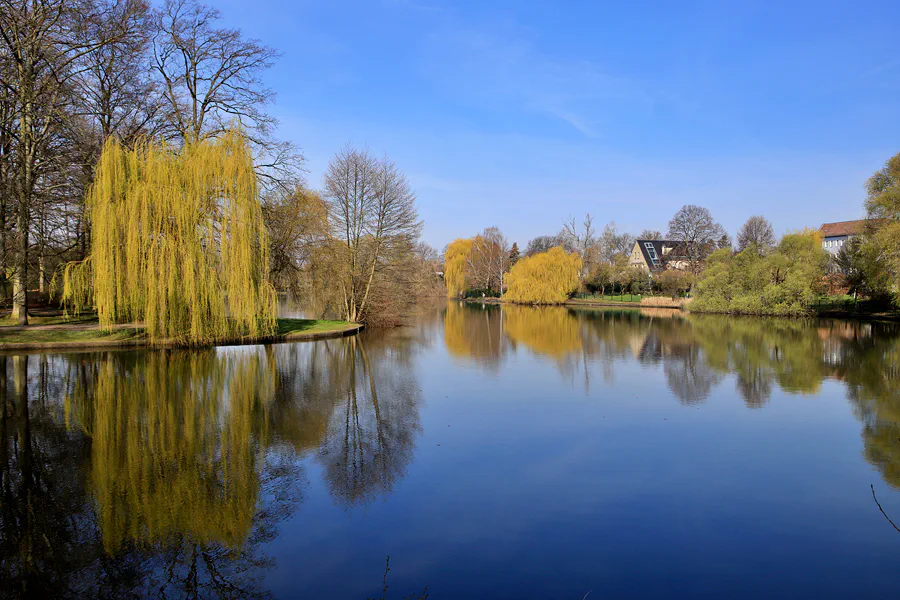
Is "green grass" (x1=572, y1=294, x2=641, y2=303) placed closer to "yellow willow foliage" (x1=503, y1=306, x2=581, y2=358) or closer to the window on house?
the window on house

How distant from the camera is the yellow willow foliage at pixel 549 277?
2087 inches

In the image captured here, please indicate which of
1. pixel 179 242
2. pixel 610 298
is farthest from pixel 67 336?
pixel 610 298

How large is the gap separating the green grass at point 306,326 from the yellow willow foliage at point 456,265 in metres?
43.4

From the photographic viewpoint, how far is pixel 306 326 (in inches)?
909

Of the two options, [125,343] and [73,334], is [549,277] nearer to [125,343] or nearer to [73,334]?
[125,343]

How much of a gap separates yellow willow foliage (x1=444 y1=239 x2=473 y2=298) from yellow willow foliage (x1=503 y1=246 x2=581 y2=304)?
45.9 feet

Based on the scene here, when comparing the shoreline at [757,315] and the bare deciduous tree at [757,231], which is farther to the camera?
the bare deciduous tree at [757,231]

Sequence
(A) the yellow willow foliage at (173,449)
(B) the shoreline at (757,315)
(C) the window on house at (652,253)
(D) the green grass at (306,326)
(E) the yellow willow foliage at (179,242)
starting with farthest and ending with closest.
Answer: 1. (C) the window on house at (652,253)
2. (B) the shoreline at (757,315)
3. (D) the green grass at (306,326)
4. (E) the yellow willow foliage at (179,242)
5. (A) the yellow willow foliage at (173,449)

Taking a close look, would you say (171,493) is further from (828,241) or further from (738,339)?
(828,241)

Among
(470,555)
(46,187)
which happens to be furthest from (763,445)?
(46,187)

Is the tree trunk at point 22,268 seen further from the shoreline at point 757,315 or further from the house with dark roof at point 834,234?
the house with dark roof at point 834,234

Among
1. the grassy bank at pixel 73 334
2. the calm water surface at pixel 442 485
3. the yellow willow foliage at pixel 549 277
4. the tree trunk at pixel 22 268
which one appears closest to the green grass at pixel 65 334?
the grassy bank at pixel 73 334

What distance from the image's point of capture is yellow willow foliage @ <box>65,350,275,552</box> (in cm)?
538

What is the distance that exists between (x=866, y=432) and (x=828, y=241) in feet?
292
